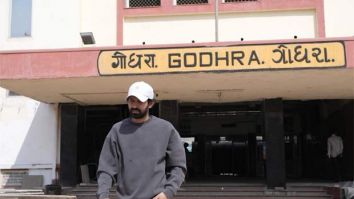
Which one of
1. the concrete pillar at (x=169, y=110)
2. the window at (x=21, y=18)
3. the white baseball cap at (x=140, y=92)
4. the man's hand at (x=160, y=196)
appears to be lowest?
the man's hand at (x=160, y=196)

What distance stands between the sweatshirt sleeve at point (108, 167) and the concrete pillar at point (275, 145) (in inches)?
364

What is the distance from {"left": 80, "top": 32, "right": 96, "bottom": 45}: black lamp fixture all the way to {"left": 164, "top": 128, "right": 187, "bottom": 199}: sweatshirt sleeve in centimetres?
947

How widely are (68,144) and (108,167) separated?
32.3 ft

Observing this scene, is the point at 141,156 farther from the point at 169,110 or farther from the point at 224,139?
the point at 224,139

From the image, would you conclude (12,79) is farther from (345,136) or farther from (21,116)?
(345,136)

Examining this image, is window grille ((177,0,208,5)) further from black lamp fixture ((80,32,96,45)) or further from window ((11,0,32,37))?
window ((11,0,32,37))

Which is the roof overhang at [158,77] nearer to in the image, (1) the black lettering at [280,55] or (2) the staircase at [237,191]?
(1) the black lettering at [280,55]

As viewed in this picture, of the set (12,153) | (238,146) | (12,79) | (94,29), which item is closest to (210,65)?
(12,79)

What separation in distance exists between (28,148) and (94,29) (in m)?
3.57

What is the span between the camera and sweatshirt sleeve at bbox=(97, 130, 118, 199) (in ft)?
11.9

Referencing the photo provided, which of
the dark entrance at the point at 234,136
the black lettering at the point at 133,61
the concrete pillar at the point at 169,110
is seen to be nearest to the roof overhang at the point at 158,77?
the black lettering at the point at 133,61

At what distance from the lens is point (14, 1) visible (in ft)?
46.2

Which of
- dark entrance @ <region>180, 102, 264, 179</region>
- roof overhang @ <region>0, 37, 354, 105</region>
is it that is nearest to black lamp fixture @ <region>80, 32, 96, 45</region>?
roof overhang @ <region>0, 37, 354, 105</region>

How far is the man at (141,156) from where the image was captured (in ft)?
11.9
